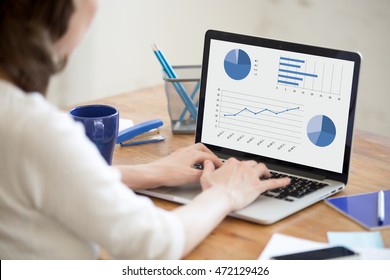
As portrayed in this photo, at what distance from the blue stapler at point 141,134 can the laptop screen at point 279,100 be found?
180 mm

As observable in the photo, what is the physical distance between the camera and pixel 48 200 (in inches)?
35.5

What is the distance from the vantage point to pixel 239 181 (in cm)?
121

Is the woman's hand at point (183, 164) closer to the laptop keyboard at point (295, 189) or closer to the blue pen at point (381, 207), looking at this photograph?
the laptop keyboard at point (295, 189)

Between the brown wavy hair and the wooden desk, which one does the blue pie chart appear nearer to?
the wooden desk

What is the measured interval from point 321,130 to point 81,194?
0.60 m

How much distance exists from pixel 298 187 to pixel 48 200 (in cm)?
57

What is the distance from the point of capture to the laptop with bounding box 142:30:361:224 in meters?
1.27

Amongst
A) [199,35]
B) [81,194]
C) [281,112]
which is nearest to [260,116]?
[281,112]

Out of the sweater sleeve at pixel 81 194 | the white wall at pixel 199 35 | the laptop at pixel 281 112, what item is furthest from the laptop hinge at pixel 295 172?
the white wall at pixel 199 35

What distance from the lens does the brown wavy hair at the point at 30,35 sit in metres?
0.89

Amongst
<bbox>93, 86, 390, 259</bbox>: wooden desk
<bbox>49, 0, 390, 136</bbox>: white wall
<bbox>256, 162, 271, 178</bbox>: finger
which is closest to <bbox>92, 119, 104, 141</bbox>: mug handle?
<bbox>93, 86, 390, 259</bbox>: wooden desk

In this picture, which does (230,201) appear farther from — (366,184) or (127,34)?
(127,34)

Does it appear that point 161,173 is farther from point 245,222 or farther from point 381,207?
point 381,207
